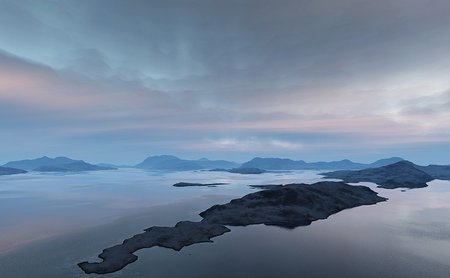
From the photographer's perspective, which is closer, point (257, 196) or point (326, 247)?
point (326, 247)

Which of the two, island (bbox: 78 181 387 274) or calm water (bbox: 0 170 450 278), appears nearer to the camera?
calm water (bbox: 0 170 450 278)

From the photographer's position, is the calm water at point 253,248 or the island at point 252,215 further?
the island at point 252,215

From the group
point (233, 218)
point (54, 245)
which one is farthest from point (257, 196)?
point (54, 245)

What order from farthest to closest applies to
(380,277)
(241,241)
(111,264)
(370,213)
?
(370,213) → (241,241) → (111,264) → (380,277)

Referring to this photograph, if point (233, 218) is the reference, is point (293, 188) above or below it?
above

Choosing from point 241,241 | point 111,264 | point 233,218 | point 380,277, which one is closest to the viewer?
point 380,277

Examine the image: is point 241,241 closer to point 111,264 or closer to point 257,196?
point 111,264

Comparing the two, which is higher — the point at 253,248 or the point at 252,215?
the point at 252,215

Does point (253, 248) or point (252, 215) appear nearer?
point (253, 248)
